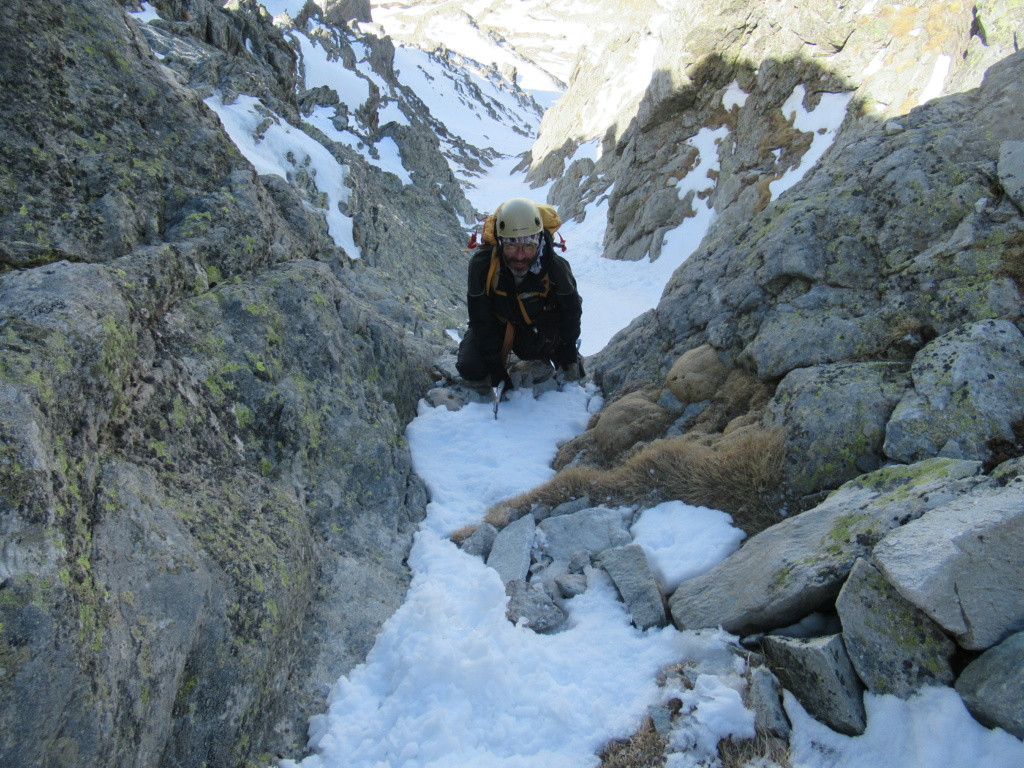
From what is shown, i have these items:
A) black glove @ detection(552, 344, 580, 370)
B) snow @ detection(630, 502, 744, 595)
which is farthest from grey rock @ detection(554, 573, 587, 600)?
black glove @ detection(552, 344, 580, 370)

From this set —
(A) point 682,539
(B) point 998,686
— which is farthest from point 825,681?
(A) point 682,539

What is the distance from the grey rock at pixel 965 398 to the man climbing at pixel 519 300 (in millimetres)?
4246

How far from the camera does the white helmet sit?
6.62 metres

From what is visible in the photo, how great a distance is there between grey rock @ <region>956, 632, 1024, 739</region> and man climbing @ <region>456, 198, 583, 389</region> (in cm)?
552

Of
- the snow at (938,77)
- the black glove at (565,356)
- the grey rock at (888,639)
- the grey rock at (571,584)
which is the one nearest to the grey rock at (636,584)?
the grey rock at (571,584)

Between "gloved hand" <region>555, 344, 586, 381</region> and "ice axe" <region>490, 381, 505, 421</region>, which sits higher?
"gloved hand" <region>555, 344, 586, 381</region>

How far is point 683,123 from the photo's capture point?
85.1 feet

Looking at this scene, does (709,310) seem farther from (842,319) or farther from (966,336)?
(966,336)

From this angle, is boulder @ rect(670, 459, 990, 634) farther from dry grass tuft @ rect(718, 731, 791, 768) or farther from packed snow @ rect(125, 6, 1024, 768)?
dry grass tuft @ rect(718, 731, 791, 768)

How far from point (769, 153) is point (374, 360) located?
2010 cm

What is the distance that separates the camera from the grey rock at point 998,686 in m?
2.31

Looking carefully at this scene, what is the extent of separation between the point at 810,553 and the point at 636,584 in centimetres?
122

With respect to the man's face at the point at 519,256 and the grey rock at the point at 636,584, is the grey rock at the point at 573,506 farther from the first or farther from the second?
the man's face at the point at 519,256

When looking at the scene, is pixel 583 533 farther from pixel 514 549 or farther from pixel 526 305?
pixel 526 305
